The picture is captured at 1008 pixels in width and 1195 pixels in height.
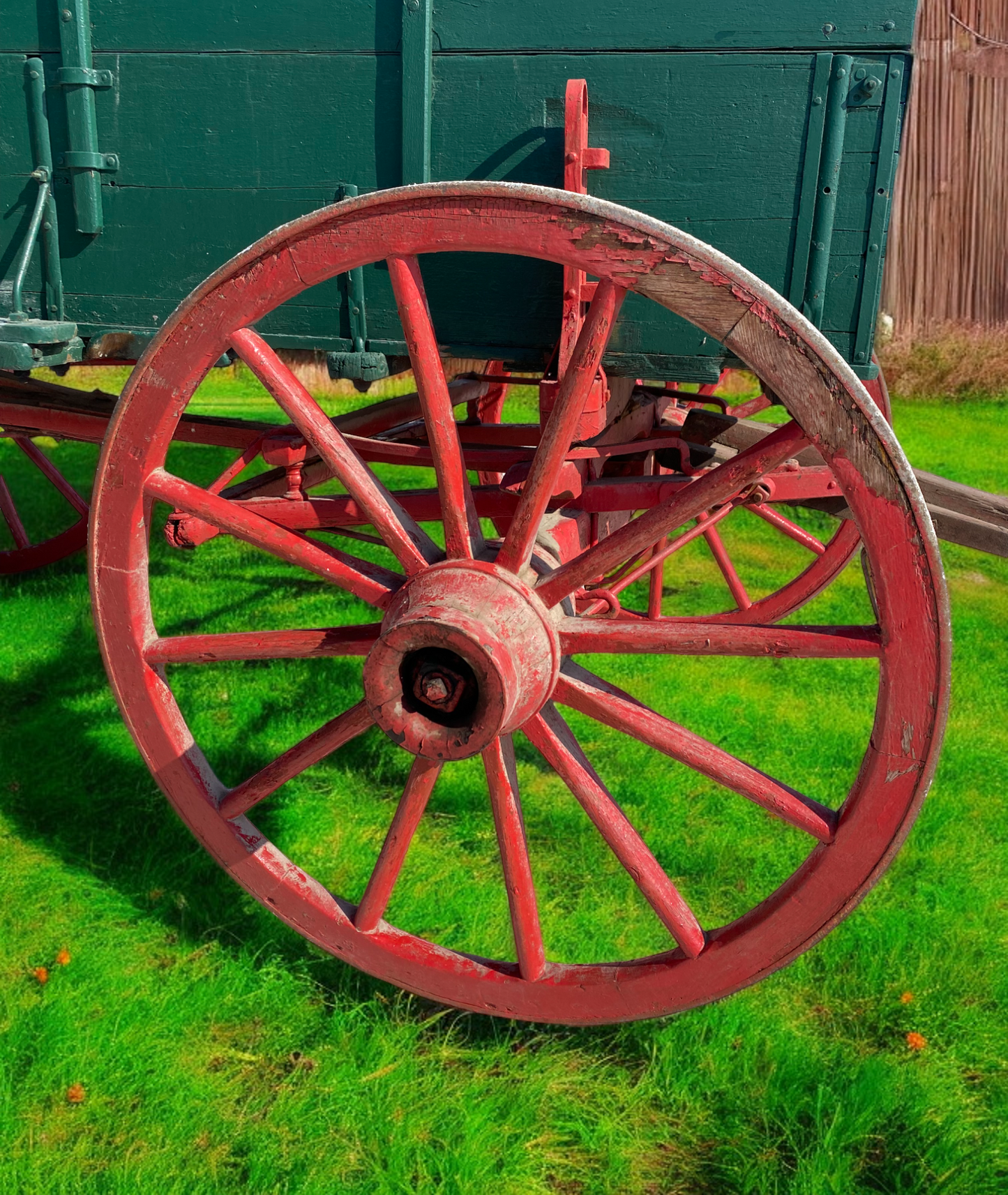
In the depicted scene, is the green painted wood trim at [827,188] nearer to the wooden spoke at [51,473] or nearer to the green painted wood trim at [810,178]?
the green painted wood trim at [810,178]

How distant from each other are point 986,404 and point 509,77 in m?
6.99

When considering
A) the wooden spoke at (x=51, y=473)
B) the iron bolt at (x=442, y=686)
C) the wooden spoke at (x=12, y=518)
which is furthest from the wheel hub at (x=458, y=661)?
the wooden spoke at (x=12, y=518)

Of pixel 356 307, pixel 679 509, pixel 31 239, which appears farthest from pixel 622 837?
pixel 31 239

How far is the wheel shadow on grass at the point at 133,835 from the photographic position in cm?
225

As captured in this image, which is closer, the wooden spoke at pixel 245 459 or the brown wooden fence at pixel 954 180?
the wooden spoke at pixel 245 459

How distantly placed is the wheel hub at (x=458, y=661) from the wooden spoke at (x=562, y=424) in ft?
0.20

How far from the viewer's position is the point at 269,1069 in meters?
2.12

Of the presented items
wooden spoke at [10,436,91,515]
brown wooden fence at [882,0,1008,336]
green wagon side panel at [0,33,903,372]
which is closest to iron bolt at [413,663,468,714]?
green wagon side panel at [0,33,903,372]

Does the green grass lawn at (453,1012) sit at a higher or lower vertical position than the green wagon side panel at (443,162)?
lower

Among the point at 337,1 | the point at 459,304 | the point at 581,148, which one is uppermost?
the point at 337,1

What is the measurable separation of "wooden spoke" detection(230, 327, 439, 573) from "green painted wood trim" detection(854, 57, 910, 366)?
865 millimetres

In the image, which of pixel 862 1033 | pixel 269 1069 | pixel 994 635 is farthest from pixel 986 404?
pixel 269 1069

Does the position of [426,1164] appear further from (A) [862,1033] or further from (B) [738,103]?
(B) [738,103]

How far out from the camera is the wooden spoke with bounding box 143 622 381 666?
1.93m
